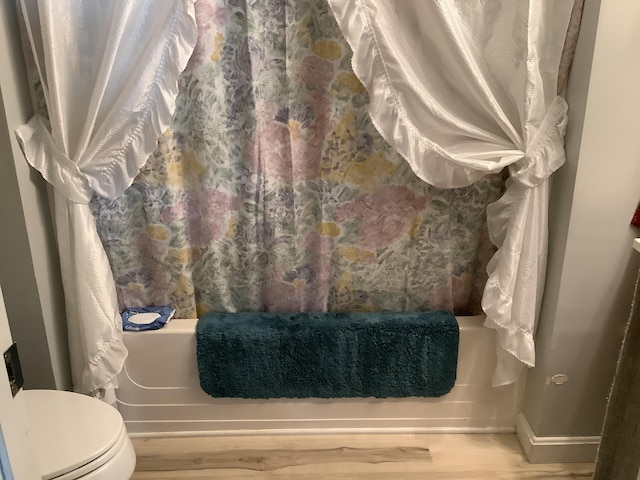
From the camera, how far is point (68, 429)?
4.74ft

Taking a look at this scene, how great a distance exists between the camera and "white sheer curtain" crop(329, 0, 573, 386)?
157 cm

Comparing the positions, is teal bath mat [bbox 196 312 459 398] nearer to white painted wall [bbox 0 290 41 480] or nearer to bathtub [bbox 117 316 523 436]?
bathtub [bbox 117 316 523 436]

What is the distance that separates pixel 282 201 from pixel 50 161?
2.38 ft

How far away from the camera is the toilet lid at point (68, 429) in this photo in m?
1.35

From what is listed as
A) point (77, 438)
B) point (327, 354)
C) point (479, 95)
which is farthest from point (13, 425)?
point (479, 95)

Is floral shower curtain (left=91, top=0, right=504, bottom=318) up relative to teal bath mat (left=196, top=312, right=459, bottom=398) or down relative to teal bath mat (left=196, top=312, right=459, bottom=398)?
up

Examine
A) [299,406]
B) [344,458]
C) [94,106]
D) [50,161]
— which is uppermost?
[94,106]

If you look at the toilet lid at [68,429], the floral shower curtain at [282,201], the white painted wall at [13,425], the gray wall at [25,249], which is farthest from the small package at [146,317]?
the white painted wall at [13,425]

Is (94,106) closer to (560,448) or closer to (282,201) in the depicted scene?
(282,201)

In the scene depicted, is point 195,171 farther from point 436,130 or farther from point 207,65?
point 436,130

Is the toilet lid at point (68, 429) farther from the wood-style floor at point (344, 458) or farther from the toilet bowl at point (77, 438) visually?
the wood-style floor at point (344, 458)

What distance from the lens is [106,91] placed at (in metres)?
1.62

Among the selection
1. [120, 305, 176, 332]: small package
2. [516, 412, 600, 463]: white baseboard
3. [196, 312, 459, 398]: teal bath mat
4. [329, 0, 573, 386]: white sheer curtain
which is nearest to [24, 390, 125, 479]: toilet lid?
[120, 305, 176, 332]: small package

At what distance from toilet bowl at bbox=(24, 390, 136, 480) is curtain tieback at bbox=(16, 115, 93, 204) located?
610 mm
